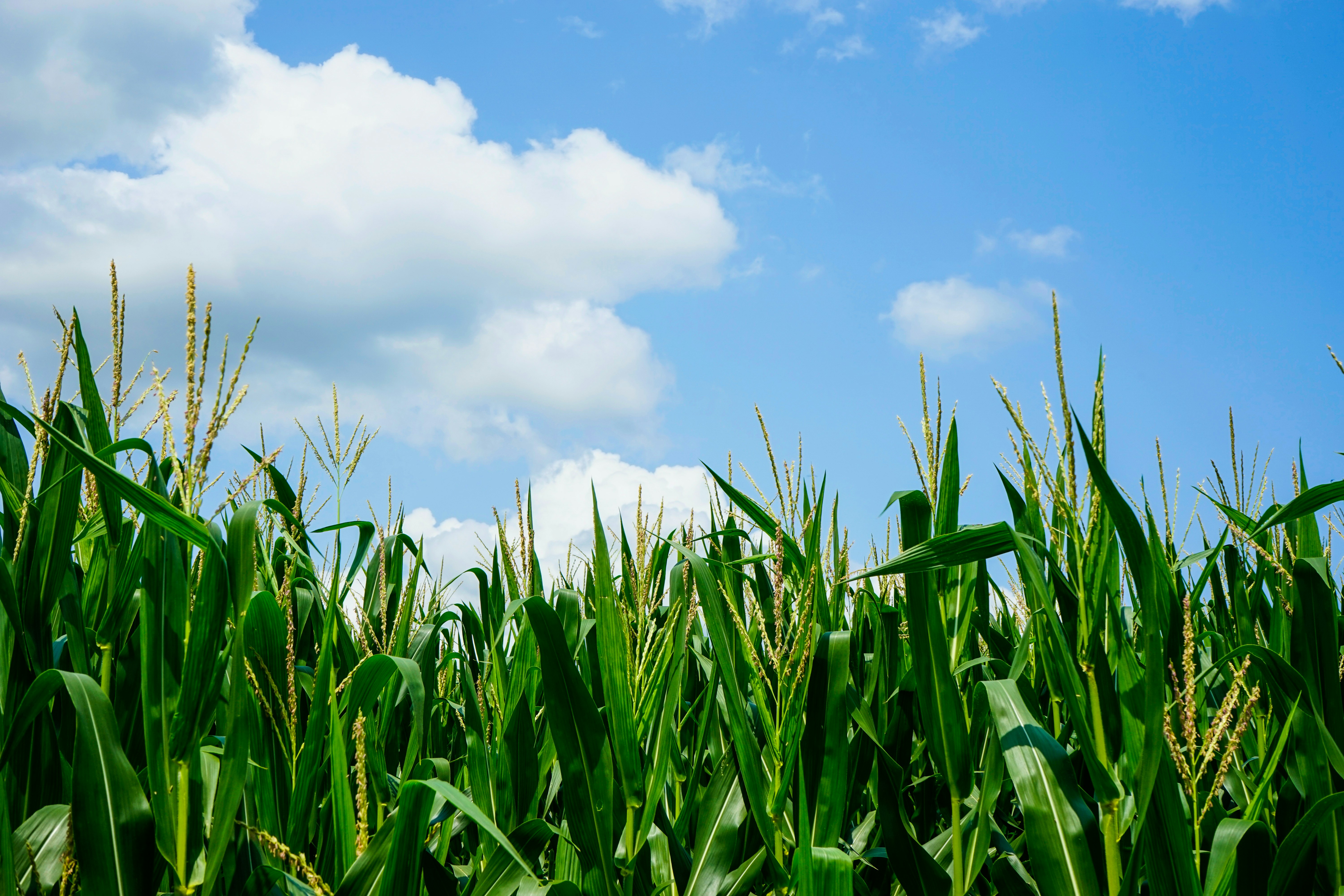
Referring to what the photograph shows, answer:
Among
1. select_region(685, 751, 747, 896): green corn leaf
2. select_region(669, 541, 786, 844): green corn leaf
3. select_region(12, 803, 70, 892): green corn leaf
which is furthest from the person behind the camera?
select_region(685, 751, 747, 896): green corn leaf

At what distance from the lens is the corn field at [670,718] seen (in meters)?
1.49

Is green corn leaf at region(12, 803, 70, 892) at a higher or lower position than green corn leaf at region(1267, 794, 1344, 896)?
higher

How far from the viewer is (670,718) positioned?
1.92 m

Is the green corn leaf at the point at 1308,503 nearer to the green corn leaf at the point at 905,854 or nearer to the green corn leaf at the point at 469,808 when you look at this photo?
the green corn leaf at the point at 905,854

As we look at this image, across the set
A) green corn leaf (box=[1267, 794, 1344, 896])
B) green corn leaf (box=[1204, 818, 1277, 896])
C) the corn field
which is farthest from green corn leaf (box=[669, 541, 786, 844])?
green corn leaf (box=[1267, 794, 1344, 896])

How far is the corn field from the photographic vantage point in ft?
4.87

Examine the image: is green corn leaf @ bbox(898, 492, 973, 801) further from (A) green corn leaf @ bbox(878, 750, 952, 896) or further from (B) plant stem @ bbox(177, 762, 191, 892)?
(B) plant stem @ bbox(177, 762, 191, 892)

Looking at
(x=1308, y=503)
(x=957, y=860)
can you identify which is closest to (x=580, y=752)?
(x=957, y=860)

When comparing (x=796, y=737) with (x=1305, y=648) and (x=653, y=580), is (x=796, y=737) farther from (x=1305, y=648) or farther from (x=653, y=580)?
(x=1305, y=648)

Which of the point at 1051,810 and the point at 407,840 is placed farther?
the point at 1051,810

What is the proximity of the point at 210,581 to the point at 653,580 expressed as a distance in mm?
1414

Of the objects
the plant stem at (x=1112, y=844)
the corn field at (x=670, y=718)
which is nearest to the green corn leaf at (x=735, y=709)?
the corn field at (x=670, y=718)

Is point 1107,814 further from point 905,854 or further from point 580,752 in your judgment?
point 580,752

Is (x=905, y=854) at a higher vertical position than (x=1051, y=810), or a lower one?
lower
